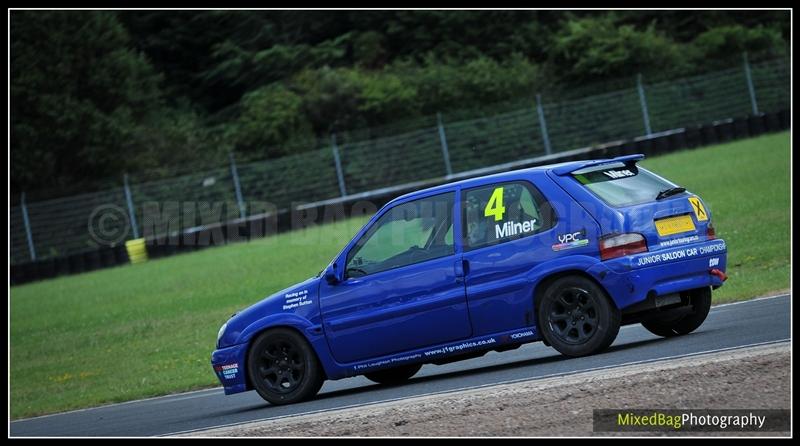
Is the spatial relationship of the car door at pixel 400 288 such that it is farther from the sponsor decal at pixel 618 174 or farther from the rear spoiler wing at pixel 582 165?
the sponsor decal at pixel 618 174

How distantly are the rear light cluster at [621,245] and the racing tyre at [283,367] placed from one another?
2.66 m

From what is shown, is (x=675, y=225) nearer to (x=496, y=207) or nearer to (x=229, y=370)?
(x=496, y=207)

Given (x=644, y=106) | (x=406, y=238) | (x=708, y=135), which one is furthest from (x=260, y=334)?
(x=644, y=106)

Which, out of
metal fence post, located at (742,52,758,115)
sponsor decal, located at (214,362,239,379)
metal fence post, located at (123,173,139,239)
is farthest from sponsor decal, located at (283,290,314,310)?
metal fence post, located at (742,52,758,115)

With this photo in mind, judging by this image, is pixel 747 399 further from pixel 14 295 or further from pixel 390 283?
pixel 14 295

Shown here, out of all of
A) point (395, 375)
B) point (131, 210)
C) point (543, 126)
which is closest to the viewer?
point (395, 375)

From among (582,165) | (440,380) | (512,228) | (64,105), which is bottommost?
(440,380)

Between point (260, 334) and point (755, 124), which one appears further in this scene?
point (755, 124)

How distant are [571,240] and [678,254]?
2.66 ft

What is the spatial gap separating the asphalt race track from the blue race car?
0.78 ft

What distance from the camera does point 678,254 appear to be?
357 inches

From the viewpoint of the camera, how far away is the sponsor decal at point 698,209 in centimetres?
941

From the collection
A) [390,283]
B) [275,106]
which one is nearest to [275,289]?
[390,283]

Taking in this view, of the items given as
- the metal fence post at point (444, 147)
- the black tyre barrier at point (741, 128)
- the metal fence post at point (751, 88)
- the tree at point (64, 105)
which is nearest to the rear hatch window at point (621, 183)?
the metal fence post at point (444, 147)
